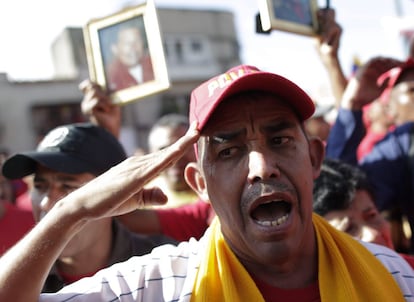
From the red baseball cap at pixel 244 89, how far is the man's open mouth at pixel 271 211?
30 centimetres

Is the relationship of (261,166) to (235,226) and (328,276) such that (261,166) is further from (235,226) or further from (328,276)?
(328,276)

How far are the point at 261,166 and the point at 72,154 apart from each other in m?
1.11

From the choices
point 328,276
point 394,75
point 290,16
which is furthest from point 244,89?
point 394,75

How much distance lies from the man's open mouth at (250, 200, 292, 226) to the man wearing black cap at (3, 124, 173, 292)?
87cm

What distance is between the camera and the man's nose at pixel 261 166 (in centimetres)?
145

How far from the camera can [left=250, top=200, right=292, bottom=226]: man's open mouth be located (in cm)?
151

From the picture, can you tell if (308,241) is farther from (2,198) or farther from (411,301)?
(2,198)

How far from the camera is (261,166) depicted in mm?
1452

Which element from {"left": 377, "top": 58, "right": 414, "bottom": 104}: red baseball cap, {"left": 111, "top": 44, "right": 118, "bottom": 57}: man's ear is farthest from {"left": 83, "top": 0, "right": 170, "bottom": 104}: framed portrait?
{"left": 377, "top": 58, "right": 414, "bottom": 104}: red baseball cap

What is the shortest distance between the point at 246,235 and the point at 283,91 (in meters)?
0.44

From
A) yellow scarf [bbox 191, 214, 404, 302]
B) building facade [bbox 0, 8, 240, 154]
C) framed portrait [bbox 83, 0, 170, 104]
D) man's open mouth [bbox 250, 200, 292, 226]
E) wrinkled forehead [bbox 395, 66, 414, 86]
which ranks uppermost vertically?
building facade [bbox 0, 8, 240, 154]

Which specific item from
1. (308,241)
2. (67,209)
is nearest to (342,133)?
(308,241)

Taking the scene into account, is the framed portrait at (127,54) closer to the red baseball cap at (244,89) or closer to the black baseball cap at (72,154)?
the black baseball cap at (72,154)

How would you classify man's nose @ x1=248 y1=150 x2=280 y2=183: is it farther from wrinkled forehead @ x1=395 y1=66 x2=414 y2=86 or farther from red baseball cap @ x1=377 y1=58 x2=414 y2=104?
wrinkled forehead @ x1=395 y1=66 x2=414 y2=86
